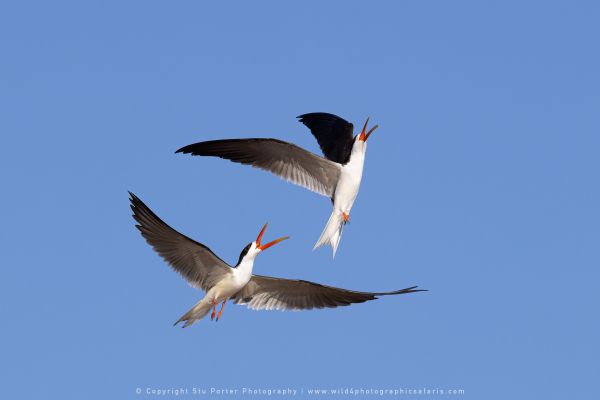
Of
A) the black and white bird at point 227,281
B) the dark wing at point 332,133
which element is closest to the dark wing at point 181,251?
the black and white bird at point 227,281

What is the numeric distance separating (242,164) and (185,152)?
101 cm

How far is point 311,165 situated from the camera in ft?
54.5

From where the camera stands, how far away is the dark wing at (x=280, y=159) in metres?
16.2

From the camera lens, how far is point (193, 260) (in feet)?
49.0

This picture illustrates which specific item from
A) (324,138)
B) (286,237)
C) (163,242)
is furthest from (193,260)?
(324,138)

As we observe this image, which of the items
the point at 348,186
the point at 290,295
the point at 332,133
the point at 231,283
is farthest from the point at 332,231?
the point at 332,133

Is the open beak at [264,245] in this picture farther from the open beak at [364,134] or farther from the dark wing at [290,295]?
the open beak at [364,134]

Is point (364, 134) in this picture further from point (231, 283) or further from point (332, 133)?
point (231, 283)

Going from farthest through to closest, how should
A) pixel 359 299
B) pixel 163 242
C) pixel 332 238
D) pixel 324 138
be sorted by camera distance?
pixel 324 138 → pixel 332 238 → pixel 359 299 → pixel 163 242

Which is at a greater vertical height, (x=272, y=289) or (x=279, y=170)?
(x=279, y=170)

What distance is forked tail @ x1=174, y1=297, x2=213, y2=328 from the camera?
14.7 metres

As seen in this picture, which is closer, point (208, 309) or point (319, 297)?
point (208, 309)

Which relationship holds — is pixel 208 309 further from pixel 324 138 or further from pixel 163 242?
pixel 324 138

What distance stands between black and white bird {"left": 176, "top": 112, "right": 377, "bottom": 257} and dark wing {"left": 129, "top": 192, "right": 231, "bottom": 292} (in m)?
1.75
